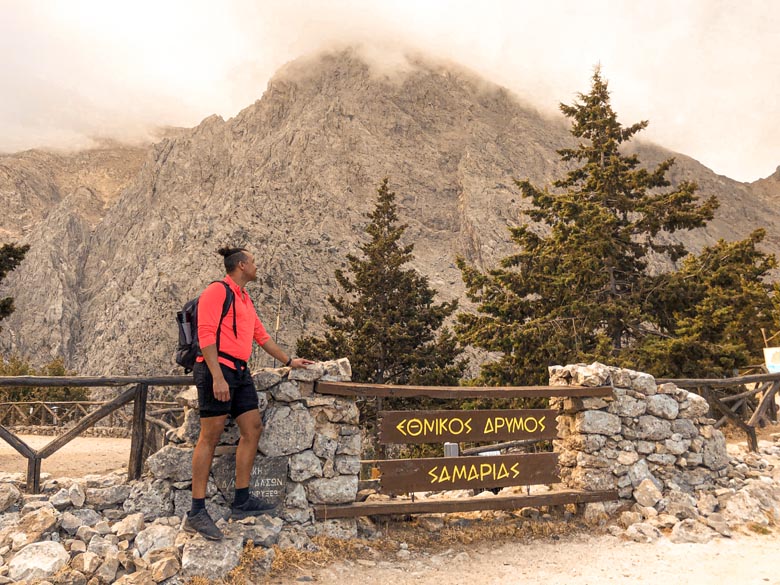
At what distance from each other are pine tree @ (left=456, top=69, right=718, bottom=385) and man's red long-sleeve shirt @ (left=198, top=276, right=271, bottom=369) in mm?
11950

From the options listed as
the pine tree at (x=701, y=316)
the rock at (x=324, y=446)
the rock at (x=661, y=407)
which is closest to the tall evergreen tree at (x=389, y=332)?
the pine tree at (x=701, y=316)

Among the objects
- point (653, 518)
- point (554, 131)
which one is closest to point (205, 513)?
point (653, 518)

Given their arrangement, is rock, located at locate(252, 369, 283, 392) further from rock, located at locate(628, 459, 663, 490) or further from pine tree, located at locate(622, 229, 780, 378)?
pine tree, located at locate(622, 229, 780, 378)

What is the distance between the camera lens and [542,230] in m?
63.9

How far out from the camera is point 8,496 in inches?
189

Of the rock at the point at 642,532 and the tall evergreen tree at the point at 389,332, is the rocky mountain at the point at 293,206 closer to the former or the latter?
the tall evergreen tree at the point at 389,332

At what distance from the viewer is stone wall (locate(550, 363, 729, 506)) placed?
6.82 metres

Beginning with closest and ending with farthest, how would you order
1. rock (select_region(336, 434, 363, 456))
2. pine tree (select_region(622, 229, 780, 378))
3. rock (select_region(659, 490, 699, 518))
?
1. rock (select_region(336, 434, 363, 456))
2. rock (select_region(659, 490, 699, 518))
3. pine tree (select_region(622, 229, 780, 378))

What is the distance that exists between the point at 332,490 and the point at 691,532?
4427 mm

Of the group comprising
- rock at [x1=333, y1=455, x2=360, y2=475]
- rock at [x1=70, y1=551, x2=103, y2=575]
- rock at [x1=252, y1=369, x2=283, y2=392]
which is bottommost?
rock at [x1=70, y1=551, x2=103, y2=575]

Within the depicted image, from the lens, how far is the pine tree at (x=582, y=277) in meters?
15.8

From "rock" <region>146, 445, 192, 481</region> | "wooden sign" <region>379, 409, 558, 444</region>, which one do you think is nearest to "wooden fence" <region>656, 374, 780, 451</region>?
"wooden sign" <region>379, 409, 558, 444</region>

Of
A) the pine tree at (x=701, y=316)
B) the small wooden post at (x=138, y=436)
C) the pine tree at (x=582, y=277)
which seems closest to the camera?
the small wooden post at (x=138, y=436)

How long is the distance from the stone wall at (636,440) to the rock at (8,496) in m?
6.66
